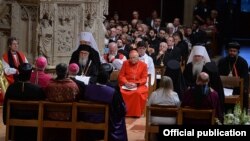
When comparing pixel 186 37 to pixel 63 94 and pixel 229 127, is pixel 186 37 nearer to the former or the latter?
pixel 63 94

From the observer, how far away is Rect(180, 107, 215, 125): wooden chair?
10.2 metres

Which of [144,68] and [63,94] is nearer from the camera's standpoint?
Answer: [63,94]

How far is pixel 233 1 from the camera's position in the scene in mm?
25562

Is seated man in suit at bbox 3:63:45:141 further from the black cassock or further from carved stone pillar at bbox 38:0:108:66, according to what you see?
the black cassock

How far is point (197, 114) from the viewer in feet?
33.7

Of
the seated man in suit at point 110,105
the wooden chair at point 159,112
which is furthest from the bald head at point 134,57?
→ the wooden chair at point 159,112

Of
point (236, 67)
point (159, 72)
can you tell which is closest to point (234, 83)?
point (236, 67)

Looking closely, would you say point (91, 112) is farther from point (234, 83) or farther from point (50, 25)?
point (50, 25)

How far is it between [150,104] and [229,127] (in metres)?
2.46

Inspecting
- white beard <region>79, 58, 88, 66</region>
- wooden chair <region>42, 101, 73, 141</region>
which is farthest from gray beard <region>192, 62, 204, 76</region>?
wooden chair <region>42, 101, 73, 141</region>

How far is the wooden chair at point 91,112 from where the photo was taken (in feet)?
34.2

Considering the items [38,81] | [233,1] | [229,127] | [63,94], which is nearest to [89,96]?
[63,94]

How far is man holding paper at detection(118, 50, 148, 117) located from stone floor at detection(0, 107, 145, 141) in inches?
11.3

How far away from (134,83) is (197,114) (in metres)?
3.78
